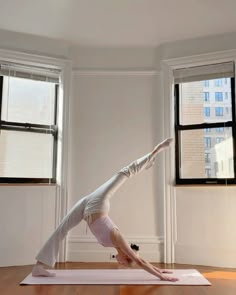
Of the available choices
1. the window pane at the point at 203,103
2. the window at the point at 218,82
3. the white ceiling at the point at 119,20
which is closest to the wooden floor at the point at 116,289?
the window pane at the point at 203,103

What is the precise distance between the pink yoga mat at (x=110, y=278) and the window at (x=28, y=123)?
49.1 inches

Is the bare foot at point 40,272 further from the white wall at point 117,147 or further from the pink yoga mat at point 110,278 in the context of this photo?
the white wall at point 117,147

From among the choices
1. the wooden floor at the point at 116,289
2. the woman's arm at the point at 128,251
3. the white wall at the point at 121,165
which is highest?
the white wall at the point at 121,165

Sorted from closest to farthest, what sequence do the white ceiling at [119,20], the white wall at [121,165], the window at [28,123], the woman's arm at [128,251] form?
the woman's arm at [128,251], the white ceiling at [119,20], the white wall at [121,165], the window at [28,123]

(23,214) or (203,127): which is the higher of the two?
(203,127)

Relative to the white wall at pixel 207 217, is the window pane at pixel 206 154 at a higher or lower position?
higher

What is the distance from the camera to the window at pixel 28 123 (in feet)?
13.9

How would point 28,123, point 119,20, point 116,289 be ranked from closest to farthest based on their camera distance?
point 116,289 → point 119,20 → point 28,123

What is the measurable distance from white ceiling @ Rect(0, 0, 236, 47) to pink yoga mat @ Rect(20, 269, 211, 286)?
262cm

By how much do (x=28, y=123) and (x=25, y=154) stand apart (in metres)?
0.37

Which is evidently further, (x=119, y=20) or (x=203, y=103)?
(x=203, y=103)

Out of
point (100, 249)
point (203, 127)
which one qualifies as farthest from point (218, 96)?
point (100, 249)

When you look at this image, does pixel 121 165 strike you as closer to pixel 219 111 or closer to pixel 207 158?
pixel 207 158

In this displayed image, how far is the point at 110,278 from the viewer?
330cm
